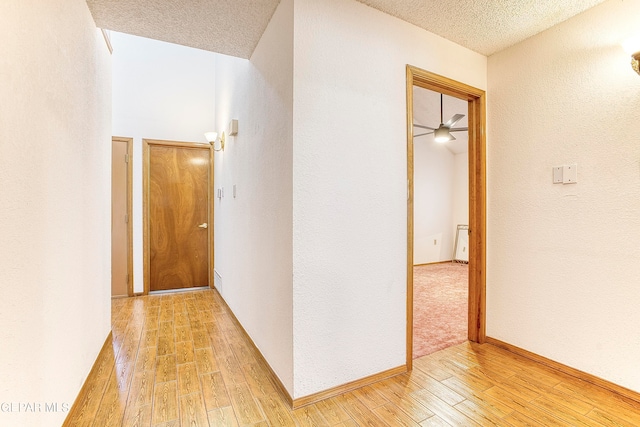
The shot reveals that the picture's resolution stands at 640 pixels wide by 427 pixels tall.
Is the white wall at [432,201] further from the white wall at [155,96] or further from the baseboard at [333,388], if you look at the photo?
the baseboard at [333,388]

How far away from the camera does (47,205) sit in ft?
4.31

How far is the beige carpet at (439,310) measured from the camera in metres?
2.49

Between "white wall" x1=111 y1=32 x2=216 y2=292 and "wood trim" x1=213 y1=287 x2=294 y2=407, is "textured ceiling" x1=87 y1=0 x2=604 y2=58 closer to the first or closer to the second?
"white wall" x1=111 y1=32 x2=216 y2=292

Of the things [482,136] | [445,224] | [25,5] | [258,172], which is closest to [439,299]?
[482,136]

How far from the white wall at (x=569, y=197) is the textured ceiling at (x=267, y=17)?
0.70 ft

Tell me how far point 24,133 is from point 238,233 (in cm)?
185

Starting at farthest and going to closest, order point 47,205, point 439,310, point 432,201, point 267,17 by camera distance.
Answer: point 432,201 < point 439,310 < point 267,17 < point 47,205

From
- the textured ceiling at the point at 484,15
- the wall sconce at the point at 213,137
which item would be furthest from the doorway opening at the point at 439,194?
the wall sconce at the point at 213,137

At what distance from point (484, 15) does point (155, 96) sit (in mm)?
3933

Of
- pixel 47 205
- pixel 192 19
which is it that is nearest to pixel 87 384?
pixel 47 205

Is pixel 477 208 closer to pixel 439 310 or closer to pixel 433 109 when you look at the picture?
pixel 439 310

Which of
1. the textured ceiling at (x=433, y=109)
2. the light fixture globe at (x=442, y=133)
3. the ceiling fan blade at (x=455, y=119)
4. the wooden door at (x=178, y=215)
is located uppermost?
the textured ceiling at (x=433, y=109)

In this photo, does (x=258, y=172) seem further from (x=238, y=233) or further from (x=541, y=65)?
(x=541, y=65)

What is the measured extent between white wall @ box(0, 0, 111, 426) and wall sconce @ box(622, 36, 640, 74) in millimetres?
2806
